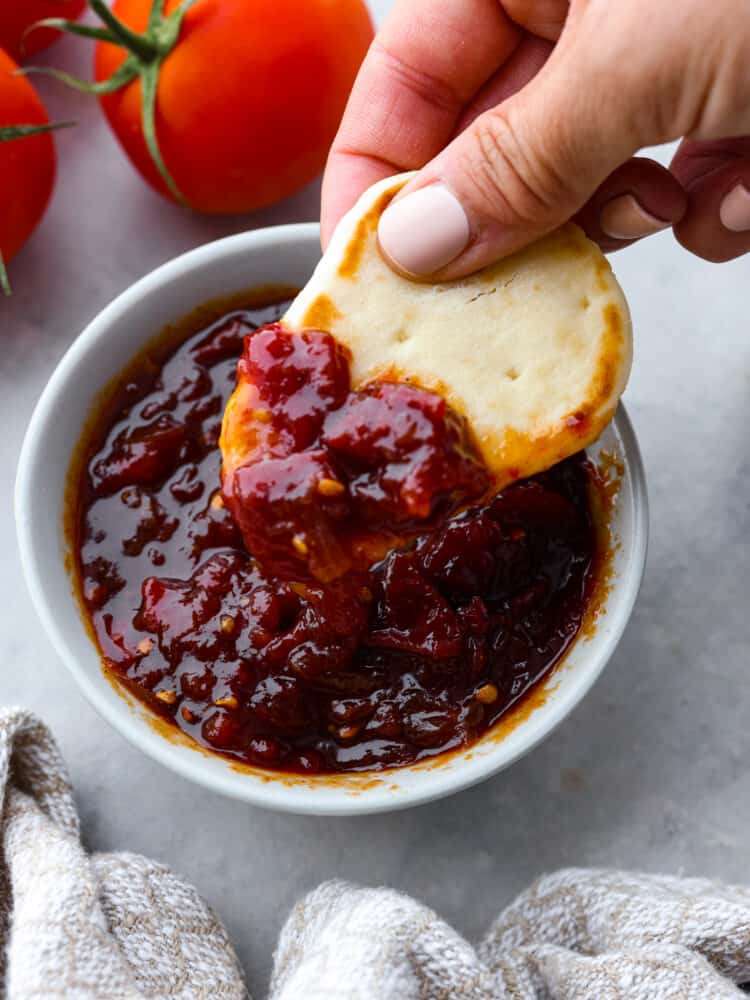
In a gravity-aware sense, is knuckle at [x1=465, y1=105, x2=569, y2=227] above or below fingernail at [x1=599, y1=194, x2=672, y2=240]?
above

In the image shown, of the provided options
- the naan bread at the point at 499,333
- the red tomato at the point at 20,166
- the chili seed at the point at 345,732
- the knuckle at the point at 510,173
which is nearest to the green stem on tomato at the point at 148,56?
the red tomato at the point at 20,166

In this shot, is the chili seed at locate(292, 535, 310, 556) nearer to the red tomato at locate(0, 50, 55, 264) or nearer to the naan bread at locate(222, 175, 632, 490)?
the naan bread at locate(222, 175, 632, 490)

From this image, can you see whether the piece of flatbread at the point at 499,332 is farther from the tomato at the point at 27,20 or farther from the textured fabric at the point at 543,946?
the tomato at the point at 27,20

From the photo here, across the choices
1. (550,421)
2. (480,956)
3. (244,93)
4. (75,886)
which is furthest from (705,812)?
(244,93)

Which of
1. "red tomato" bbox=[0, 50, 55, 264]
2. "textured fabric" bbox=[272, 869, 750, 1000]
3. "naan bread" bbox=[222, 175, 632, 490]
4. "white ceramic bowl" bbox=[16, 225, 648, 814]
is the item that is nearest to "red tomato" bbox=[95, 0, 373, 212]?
"red tomato" bbox=[0, 50, 55, 264]

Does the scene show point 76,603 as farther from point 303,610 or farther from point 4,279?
point 4,279

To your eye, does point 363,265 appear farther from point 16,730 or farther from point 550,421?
point 16,730
